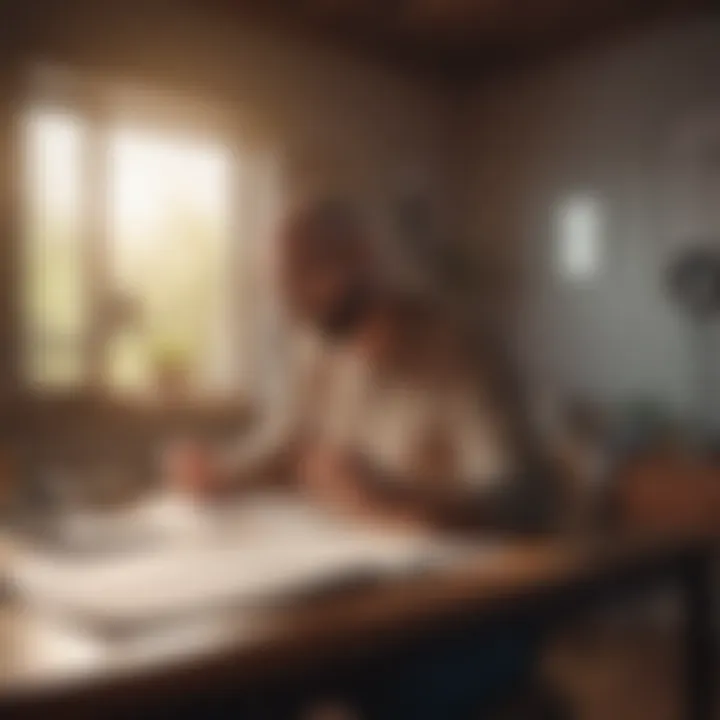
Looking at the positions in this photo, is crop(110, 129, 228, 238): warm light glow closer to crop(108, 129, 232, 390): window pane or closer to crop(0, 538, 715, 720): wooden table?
crop(108, 129, 232, 390): window pane

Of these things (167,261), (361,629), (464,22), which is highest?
(464,22)

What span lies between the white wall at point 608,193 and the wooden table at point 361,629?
12cm

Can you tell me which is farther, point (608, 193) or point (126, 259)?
point (608, 193)

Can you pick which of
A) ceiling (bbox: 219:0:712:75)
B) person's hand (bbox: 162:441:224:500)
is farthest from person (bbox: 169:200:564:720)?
ceiling (bbox: 219:0:712:75)

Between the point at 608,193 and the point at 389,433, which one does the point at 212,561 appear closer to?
the point at 389,433

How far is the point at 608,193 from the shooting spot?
687mm

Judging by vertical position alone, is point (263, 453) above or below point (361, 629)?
above

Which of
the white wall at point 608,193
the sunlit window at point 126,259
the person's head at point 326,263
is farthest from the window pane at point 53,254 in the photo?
the white wall at point 608,193

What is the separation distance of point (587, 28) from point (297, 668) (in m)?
0.44

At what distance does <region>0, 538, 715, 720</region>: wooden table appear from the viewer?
0.55 metres

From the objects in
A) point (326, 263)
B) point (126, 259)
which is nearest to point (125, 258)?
point (126, 259)

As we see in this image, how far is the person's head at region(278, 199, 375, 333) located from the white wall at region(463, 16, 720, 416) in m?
0.09

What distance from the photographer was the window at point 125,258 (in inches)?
21.8

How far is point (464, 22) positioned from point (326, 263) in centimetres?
18
